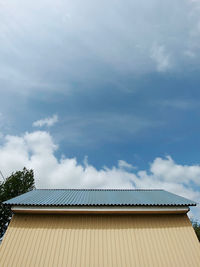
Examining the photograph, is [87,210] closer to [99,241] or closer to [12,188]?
[99,241]

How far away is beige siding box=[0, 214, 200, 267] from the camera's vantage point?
6.17 metres

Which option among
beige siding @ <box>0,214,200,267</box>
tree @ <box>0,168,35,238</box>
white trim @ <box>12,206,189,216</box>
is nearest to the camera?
beige siding @ <box>0,214,200,267</box>

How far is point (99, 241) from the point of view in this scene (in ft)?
21.9

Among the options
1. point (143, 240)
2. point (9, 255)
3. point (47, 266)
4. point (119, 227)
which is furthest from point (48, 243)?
point (143, 240)

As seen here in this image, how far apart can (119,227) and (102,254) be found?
1463 millimetres

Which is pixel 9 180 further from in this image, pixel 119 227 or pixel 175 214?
pixel 175 214

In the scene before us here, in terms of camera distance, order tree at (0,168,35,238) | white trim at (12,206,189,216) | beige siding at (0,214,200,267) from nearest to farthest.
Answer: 1. beige siding at (0,214,200,267)
2. white trim at (12,206,189,216)
3. tree at (0,168,35,238)

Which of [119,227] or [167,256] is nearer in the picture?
[167,256]

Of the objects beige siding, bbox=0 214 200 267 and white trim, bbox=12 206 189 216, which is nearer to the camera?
beige siding, bbox=0 214 200 267

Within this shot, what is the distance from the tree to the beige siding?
19609 millimetres

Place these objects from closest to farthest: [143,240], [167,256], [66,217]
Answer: [167,256] → [143,240] → [66,217]

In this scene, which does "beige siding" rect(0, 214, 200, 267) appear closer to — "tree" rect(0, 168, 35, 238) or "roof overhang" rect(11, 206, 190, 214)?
"roof overhang" rect(11, 206, 190, 214)

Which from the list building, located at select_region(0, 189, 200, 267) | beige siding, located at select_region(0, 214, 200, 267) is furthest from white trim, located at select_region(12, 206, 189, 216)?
beige siding, located at select_region(0, 214, 200, 267)

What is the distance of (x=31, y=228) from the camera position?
7.01m
